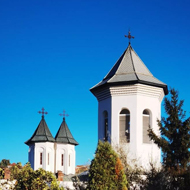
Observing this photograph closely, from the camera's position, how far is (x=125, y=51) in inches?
961

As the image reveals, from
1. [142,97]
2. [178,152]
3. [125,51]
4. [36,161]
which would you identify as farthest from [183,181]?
[36,161]

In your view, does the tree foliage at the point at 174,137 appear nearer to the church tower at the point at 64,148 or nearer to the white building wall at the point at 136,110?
the white building wall at the point at 136,110

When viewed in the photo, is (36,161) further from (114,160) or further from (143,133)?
(114,160)

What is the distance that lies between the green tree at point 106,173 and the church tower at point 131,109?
180 inches

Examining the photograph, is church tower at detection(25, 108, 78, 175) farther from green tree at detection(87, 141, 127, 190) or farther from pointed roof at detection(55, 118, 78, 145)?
green tree at detection(87, 141, 127, 190)

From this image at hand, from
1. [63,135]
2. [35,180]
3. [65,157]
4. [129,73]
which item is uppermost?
[63,135]

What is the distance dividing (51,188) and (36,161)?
4525 centimetres

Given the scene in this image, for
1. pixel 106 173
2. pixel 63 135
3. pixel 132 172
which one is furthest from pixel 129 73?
pixel 63 135

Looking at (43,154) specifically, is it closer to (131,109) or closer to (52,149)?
(52,149)

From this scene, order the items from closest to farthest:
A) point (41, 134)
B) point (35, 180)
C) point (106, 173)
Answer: point (106, 173) → point (35, 180) → point (41, 134)

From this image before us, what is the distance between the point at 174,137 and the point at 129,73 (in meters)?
5.61

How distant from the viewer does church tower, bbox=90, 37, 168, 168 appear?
71.4 feet

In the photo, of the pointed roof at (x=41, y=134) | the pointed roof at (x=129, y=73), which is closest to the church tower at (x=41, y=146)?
the pointed roof at (x=41, y=134)

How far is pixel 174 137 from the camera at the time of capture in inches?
707
